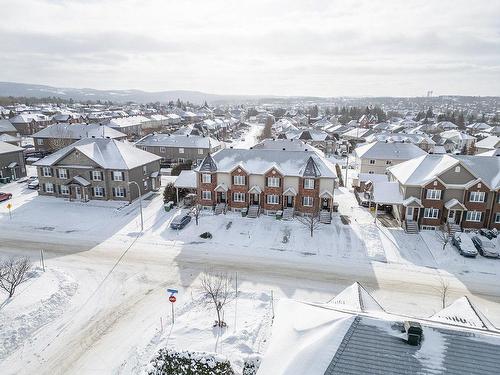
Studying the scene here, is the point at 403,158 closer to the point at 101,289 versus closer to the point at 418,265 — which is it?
the point at 418,265

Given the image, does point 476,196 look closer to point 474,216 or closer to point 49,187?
point 474,216

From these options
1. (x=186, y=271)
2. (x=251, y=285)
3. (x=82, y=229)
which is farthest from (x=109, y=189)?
(x=251, y=285)

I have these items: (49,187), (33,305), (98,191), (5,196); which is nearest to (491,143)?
(98,191)

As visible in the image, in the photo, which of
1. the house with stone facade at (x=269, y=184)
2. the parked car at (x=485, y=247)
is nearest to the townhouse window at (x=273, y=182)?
the house with stone facade at (x=269, y=184)

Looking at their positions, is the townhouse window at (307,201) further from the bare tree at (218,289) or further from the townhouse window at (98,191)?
the townhouse window at (98,191)

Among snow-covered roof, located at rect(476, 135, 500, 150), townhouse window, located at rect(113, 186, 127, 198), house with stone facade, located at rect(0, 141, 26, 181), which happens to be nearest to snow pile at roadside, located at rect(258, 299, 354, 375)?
townhouse window, located at rect(113, 186, 127, 198)

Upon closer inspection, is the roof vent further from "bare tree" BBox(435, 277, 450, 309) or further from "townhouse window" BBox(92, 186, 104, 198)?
"townhouse window" BBox(92, 186, 104, 198)
